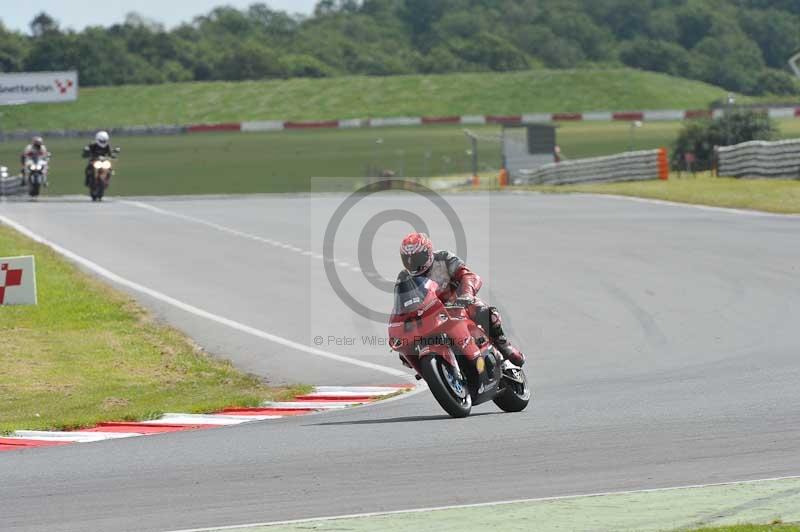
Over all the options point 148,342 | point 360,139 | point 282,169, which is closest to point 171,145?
point 360,139

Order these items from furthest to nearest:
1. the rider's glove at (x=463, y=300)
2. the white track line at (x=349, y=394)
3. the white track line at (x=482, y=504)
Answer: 1. the white track line at (x=349, y=394)
2. the rider's glove at (x=463, y=300)
3. the white track line at (x=482, y=504)

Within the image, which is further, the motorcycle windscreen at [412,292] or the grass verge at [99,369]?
the grass verge at [99,369]

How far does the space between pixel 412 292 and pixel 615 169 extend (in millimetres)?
34872

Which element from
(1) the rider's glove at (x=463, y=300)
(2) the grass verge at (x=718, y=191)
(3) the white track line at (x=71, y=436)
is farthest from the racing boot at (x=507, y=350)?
(2) the grass verge at (x=718, y=191)

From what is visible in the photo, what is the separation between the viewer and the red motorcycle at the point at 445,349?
420 inches

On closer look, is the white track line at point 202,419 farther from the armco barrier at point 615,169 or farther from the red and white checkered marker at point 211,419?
the armco barrier at point 615,169

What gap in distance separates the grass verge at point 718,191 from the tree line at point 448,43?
6607cm

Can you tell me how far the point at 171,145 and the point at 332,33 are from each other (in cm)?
6869

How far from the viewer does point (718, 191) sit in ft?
118

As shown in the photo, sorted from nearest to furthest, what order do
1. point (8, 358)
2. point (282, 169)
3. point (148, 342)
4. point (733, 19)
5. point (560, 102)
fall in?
1. point (8, 358)
2. point (148, 342)
3. point (282, 169)
4. point (560, 102)
5. point (733, 19)

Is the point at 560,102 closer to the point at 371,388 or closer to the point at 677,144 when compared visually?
the point at 677,144

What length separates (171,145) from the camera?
270 feet

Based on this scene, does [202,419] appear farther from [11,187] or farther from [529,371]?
[11,187]

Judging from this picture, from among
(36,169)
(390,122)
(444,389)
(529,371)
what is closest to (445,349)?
(444,389)
